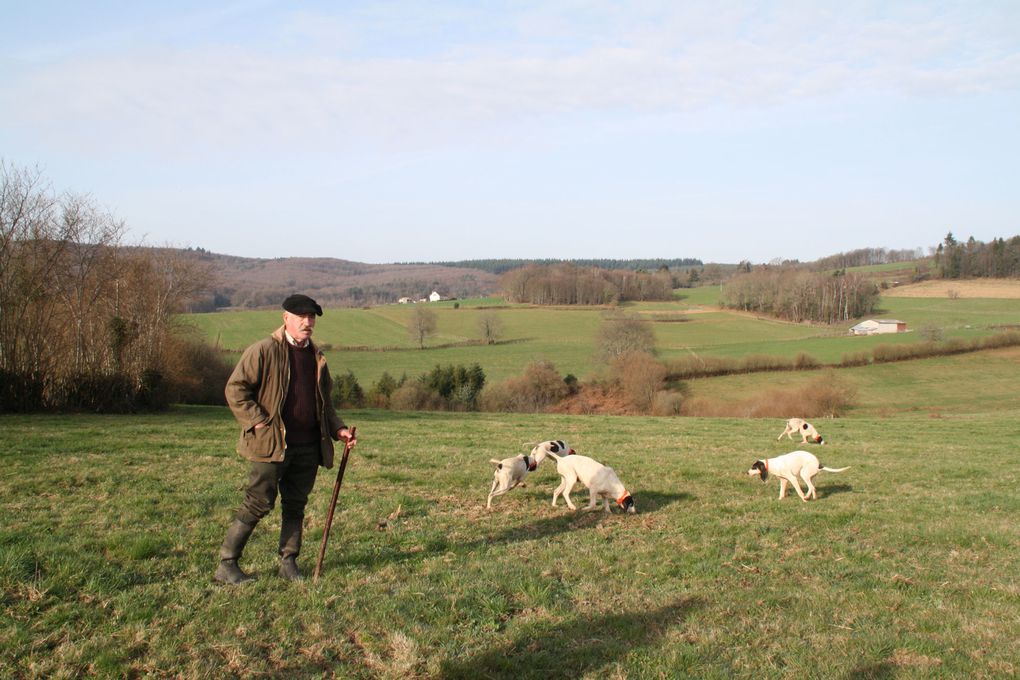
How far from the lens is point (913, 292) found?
98.1 metres

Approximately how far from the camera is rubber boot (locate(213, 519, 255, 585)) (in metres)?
6.37

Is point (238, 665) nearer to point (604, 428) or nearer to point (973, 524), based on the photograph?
point (973, 524)

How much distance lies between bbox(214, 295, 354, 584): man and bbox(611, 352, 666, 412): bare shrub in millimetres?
45291

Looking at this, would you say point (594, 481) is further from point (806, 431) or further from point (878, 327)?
point (878, 327)

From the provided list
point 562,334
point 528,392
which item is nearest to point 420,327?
point 562,334

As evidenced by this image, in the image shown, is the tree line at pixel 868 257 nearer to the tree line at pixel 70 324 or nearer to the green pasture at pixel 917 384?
the green pasture at pixel 917 384

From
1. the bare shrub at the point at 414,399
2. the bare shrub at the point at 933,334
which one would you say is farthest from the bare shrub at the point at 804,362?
the bare shrub at the point at 414,399

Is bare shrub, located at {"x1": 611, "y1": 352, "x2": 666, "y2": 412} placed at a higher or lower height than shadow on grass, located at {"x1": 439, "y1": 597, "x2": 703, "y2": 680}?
lower

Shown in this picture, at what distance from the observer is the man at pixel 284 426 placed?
6297 mm

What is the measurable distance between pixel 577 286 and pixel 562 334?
26.6m

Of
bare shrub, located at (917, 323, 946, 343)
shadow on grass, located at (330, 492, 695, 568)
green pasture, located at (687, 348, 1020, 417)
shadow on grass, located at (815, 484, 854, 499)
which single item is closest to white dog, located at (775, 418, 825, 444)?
shadow on grass, located at (815, 484, 854, 499)

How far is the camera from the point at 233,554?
6.44m

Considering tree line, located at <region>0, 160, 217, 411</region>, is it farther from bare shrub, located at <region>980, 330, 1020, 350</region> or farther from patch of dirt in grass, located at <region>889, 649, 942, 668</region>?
bare shrub, located at <region>980, 330, 1020, 350</region>

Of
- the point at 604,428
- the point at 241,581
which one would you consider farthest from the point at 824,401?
the point at 241,581
